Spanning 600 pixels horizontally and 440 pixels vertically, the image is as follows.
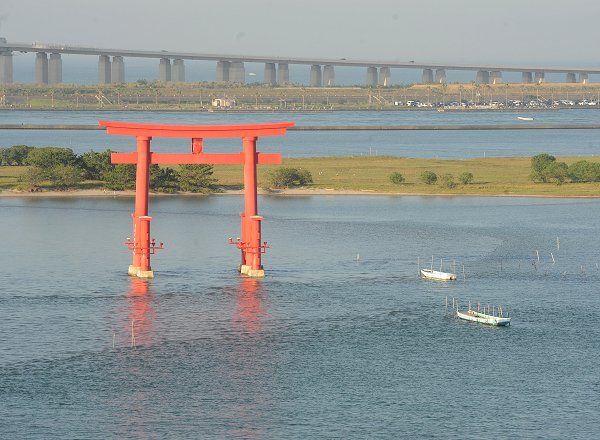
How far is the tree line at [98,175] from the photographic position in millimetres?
101438

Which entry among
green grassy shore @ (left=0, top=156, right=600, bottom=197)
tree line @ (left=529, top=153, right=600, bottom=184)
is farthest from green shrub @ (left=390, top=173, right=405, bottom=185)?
tree line @ (left=529, top=153, right=600, bottom=184)

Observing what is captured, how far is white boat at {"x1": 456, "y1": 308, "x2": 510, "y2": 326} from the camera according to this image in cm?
5550

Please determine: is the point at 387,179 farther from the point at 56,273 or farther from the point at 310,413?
the point at 310,413

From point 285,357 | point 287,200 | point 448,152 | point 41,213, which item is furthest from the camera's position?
point 448,152

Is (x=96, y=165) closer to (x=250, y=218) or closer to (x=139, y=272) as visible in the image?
(x=139, y=272)

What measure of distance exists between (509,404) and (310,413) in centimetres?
678

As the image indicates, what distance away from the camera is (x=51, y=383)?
151 ft

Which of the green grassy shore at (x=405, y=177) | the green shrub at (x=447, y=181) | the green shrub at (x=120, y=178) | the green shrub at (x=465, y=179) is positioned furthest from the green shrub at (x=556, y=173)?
the green shrub at (x=120, y=178)

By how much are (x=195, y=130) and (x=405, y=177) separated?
50.1 metres

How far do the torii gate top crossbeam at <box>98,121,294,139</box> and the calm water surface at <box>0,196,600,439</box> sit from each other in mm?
7097

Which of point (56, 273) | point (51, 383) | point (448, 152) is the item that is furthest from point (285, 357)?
point (448, 152)

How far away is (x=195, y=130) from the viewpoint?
65.1 metres

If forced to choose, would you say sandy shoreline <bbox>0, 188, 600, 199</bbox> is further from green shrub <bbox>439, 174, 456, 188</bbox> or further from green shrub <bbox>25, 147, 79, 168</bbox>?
green shrub <bbox>25, 147, 79, 168</bbox>

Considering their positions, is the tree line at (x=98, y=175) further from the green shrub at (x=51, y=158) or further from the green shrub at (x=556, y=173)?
the green shrub at (x=556, y=173)
